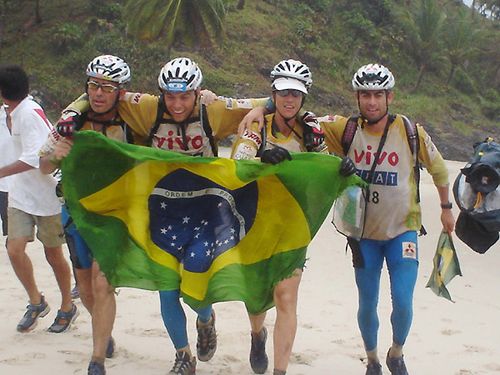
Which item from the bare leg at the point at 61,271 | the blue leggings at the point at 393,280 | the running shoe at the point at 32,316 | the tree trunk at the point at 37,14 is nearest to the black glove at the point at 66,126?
the bare leg at the point at 61,271

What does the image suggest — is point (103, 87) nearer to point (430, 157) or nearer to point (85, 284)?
point (85, 284)

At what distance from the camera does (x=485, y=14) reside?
2253 inches

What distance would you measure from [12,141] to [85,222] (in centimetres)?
158

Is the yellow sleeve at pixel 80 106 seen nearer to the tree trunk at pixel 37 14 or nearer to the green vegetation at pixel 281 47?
the green vegetation at pixel 281 47

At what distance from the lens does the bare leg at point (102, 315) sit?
4.89m

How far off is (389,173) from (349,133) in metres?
0.43

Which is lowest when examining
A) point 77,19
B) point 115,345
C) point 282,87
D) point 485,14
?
point 115,345

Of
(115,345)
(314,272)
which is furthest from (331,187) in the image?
(314,272)

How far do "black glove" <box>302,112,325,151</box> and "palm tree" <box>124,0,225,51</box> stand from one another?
1026 inches

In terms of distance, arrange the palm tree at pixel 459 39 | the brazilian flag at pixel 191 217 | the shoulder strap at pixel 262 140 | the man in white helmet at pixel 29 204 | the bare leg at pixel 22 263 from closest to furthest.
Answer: the brazilian flag at pixel 191 217, the shoulder strap at pixel 262 140, the man in white helmet at pixel 29 204, the bare leg at pixel 22 263, the palm tree at pixel 459 39

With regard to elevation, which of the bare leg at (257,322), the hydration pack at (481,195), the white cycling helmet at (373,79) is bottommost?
the bare leg at (257,322)

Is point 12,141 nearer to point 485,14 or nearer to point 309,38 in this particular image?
point 309,38

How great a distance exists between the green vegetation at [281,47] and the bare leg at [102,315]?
80.9ft

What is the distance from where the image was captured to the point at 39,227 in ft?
20.7
